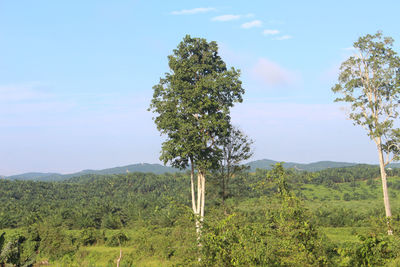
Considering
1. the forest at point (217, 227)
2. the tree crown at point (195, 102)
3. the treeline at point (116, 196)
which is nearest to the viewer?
the forest at point (217, 227)

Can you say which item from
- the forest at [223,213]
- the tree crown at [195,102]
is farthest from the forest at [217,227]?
the tree crown at [195,102]

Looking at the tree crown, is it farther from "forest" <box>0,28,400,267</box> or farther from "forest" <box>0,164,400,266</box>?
"forest" <box>0,164,400,266</box>

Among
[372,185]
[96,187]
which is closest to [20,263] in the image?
[96,187]

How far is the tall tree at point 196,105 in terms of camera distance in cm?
2105

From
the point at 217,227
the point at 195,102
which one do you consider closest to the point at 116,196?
Answer: the point at 195,102

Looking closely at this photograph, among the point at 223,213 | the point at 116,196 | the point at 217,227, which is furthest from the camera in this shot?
the point at 116,196

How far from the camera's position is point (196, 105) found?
21328mm

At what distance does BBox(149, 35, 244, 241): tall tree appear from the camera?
21.0 m

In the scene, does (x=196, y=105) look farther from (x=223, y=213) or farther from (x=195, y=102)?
(x=223, y=213)

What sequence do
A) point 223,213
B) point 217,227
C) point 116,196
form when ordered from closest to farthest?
point 217,227, point 223,213, point 116,196

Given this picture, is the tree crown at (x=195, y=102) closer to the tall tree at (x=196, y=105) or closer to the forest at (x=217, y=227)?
the tall tree at (x=196, y=105)

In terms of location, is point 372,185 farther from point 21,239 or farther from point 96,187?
point 21,239

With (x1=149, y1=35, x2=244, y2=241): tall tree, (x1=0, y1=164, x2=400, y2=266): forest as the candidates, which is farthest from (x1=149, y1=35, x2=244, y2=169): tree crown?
(x1=0, y1=164, x2=400, y2=266): forest

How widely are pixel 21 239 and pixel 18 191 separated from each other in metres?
38.6
